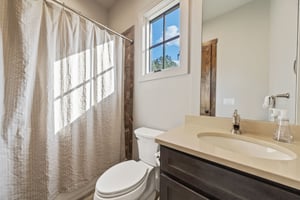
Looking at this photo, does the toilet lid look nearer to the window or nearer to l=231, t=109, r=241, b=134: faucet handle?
l=231, t=109, r=241, b=134: faucet handle

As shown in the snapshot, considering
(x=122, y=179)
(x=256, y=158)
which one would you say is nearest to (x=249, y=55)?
(x=256, y=158)

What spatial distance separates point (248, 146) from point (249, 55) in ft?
1.87

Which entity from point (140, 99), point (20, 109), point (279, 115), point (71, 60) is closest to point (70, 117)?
point (20, 109)

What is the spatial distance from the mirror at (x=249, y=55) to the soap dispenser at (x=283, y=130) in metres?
0.07

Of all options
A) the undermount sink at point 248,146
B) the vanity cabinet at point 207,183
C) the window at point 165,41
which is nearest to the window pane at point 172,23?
the window at point 165,41

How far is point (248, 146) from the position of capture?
87 cm

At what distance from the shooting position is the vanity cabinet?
1.62ft

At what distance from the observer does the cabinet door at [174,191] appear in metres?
0.69

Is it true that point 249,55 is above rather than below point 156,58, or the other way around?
below

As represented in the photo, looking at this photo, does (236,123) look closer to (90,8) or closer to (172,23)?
(172,23)

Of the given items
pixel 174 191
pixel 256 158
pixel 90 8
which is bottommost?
pixel 174 191

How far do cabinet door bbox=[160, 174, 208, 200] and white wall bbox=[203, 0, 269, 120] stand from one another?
0.62 meters

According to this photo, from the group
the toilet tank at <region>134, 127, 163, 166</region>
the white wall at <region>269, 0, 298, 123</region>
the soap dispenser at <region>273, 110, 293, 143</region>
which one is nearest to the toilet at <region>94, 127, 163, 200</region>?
the toilet tank at <region>134, 127, 163, 166</region>

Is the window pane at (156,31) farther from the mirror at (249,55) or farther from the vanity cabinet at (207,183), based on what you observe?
the vanity cabinet at (207,183)
